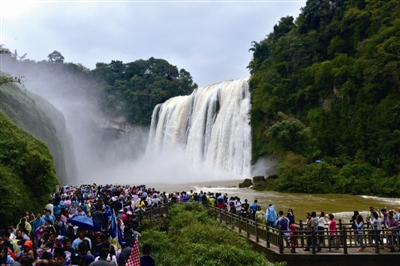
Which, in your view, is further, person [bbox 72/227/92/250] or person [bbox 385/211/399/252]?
person [bbox 385/211/399/252]

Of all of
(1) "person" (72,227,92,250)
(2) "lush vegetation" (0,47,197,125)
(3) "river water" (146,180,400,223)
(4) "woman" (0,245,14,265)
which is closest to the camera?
(4) "woman" (0,245,14,265)

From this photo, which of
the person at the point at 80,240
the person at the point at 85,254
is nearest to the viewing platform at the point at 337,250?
the person at the point at 80,240

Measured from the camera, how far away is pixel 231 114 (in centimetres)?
4478

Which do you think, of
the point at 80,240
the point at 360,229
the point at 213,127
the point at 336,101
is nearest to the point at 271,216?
the point at 360,229

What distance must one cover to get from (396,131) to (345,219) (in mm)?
13020

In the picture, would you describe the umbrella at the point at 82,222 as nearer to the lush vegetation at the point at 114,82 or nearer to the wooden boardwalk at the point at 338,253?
the wooden boardwalk at the point at 338,253

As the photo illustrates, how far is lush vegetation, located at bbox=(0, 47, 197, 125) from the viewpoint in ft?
240

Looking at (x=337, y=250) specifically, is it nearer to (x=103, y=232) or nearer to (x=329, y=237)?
(x=329, y=237)

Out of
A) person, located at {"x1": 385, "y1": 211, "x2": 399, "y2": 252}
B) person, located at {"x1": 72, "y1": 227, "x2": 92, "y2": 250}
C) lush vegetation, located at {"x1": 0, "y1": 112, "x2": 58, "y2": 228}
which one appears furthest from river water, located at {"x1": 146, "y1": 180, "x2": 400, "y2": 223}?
person, located at {"x1": 72, "y1": 227, "x2": 92, "y2": 250}

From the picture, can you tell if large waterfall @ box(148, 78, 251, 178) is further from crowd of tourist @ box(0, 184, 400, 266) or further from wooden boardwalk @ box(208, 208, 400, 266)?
wooden boardwalk @ box(208, 208, 400, 266)

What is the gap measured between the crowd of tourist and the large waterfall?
25.7 metres

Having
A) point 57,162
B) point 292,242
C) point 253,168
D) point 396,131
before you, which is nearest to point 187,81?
Result: point 253,168

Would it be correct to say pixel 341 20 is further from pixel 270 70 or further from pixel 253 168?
pixel 253 168

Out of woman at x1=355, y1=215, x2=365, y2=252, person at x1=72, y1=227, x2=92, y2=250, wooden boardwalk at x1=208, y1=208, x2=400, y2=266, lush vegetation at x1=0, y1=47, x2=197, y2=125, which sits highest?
lush vegetation at x1=0, y1=47, x2=197, y2=125
